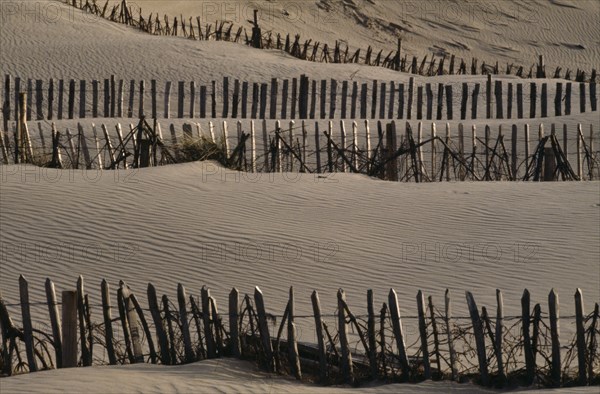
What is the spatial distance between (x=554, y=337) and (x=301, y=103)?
13.2m

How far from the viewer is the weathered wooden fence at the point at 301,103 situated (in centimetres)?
1950

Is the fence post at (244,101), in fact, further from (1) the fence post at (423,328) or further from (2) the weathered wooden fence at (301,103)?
(1) the fence post at (423,328)

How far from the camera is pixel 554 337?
7.32 meters

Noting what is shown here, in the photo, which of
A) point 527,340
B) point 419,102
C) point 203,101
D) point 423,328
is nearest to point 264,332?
point 423,328

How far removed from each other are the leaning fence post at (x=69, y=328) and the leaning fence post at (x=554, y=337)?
3067 millimetres

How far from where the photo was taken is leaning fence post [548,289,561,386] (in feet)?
23.9

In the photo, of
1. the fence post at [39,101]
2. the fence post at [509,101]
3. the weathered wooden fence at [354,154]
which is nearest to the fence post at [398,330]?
the weathered wooden fence at [354,154]

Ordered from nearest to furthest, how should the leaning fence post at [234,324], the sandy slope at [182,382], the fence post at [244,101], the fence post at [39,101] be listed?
the sandy slope at [182,382] → the leaning fence post at [234,324] → the fence post at [39,101] → the fence post at [244,101]

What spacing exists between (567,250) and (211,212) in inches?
143

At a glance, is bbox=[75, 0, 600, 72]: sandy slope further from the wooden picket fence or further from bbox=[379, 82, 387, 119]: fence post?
bbox=[379, 82, 387, 119]: fence post

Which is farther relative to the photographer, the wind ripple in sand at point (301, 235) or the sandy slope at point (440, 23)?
the sandy slope at point (440, 23)

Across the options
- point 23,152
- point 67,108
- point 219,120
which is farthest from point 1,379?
point 67,108

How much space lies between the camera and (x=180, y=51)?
24.5m

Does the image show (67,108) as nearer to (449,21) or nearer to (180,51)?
(180,51)
